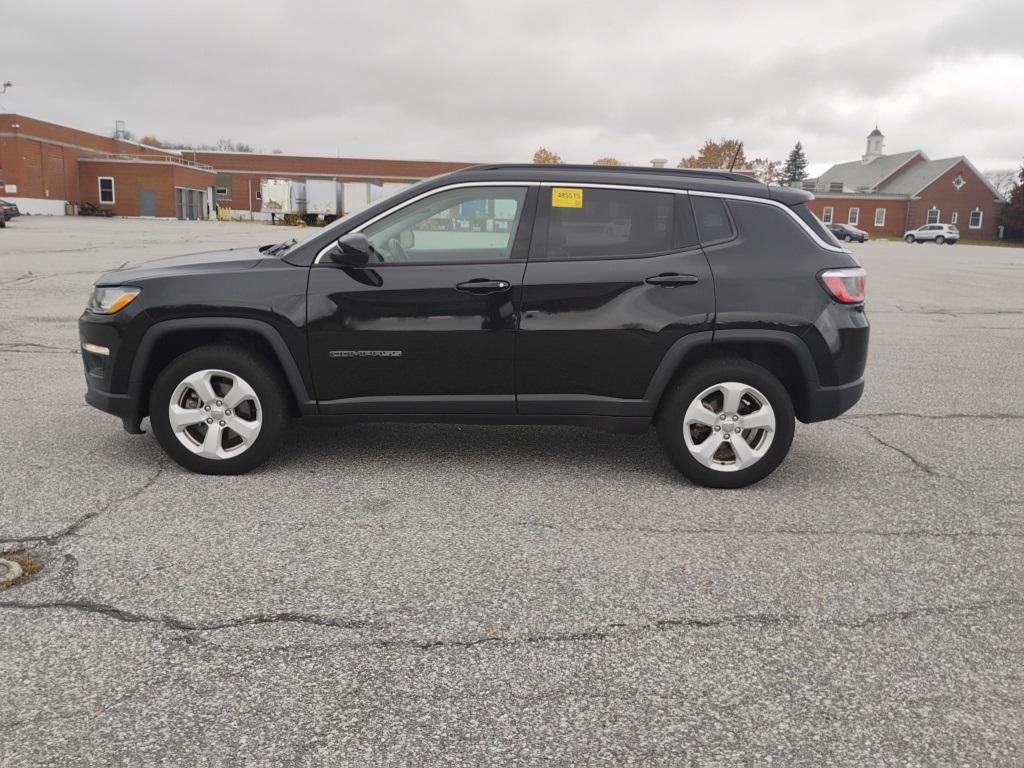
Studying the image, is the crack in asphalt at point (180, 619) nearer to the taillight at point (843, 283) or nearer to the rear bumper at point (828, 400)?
the rear bumper at point (828, 400)

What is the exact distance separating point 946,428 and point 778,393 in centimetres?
249

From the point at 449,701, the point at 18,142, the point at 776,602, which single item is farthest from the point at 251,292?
the point at 18,142

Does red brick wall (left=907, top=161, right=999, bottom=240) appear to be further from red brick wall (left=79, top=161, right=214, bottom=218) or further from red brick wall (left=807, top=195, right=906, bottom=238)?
red brick wall (left=79, top=161, right=214, bottom=218)

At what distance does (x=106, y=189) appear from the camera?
204 feet

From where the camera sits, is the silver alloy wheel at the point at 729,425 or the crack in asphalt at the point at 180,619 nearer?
the crack in asphalt at the point at 180,619

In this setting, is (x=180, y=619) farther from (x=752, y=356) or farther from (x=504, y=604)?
(x=752, y=356)

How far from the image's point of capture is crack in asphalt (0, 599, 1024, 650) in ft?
9.89

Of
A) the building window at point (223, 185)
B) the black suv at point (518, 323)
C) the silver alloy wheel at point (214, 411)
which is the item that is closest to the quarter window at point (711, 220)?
the black suv at point (518, 323)

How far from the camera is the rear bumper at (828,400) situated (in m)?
4.69

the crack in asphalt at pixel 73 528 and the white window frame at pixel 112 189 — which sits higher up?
the white window frame at pixel 112 189

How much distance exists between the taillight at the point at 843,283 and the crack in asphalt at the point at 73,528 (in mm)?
3990

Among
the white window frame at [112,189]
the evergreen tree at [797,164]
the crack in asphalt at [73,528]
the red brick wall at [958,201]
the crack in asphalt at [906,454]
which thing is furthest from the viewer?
the evergreen tree at [797,164]

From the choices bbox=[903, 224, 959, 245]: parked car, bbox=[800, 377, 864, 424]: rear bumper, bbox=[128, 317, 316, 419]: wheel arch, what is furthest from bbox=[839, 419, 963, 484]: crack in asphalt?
bbox=[903, 224, 959, 245]: parked car

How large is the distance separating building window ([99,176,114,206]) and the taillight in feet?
221
